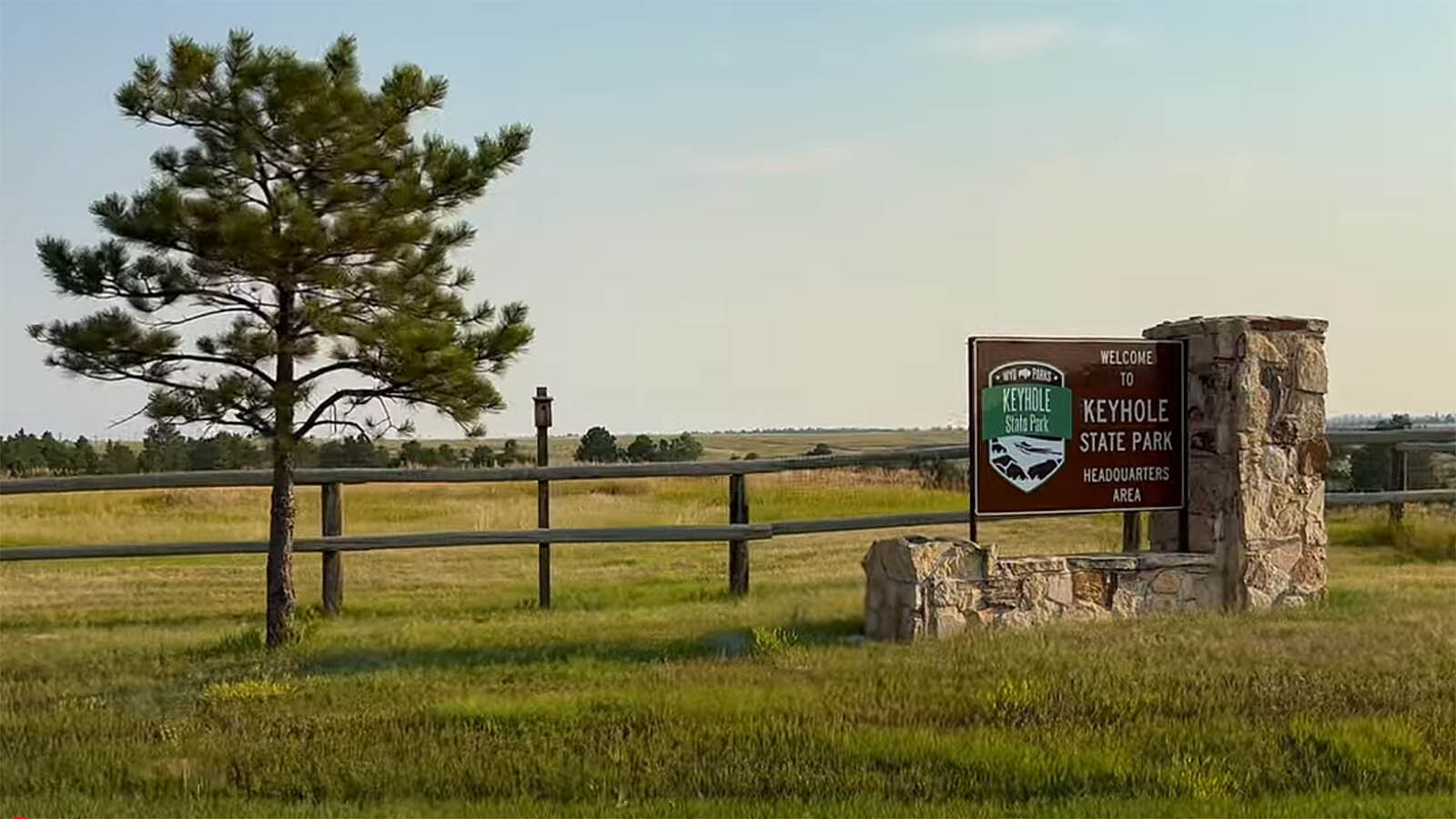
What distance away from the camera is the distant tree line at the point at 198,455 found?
934 cm

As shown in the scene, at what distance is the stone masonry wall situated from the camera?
8.57m

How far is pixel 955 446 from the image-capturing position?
11602 millimetres

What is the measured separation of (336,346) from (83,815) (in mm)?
4254

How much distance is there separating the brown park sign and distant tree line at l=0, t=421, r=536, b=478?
13.8ft

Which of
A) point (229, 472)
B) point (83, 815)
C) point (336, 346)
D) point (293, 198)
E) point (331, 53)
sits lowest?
point (83, 815)

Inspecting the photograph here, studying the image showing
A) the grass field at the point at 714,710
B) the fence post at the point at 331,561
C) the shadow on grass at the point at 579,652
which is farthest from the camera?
the fence post at the point at 331,561

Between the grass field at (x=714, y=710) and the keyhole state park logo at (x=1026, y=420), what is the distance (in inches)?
50.5

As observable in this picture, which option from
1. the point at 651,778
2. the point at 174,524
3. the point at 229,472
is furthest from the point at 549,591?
the point at 174,524

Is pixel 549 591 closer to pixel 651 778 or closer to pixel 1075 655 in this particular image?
pixel 1075 655

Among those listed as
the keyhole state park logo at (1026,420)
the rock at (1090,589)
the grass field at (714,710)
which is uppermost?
the keyhole state park logo at (1026,420)

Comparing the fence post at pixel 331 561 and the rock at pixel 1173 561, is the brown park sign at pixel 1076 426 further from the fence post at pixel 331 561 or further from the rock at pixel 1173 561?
the fence post at pixel 331 561

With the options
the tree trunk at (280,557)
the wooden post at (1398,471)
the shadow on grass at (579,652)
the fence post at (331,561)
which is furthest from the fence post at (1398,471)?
the tree trunk at (280,557)

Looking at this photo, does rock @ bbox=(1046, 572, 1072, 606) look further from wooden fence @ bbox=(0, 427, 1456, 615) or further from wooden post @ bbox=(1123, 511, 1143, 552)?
wooden post @ bbox=(1123, 511, 1143, 552)

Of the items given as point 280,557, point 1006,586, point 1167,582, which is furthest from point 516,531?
point 1167,582
